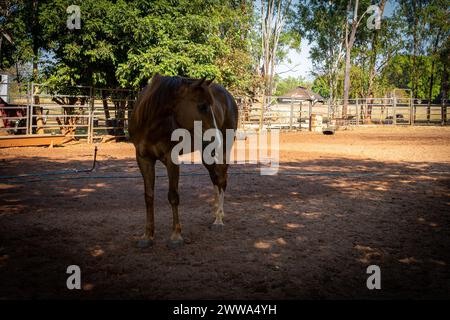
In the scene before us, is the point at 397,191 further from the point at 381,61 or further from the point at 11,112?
the point at 381,61

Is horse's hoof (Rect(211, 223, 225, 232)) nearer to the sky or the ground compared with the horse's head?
nearer to the ground

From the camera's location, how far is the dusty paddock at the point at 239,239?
308cm

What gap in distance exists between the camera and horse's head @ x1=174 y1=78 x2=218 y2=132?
159 inches

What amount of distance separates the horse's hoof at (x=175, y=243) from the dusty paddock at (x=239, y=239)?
0.08 metres

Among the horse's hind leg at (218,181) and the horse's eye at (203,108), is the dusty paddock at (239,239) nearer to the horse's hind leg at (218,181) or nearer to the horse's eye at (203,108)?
the horse's hind leg at (218,181)

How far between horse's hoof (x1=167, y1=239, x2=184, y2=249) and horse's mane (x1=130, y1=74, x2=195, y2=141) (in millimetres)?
1372

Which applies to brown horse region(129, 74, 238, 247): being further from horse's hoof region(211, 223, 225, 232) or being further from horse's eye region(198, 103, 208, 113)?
horse's hoof region(211, 223, 225, 232)

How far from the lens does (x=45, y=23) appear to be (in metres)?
14.5

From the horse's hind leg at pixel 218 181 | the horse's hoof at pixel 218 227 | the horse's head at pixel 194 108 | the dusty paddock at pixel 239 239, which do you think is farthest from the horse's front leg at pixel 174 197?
the horse's hind leg at pixel 218 181
